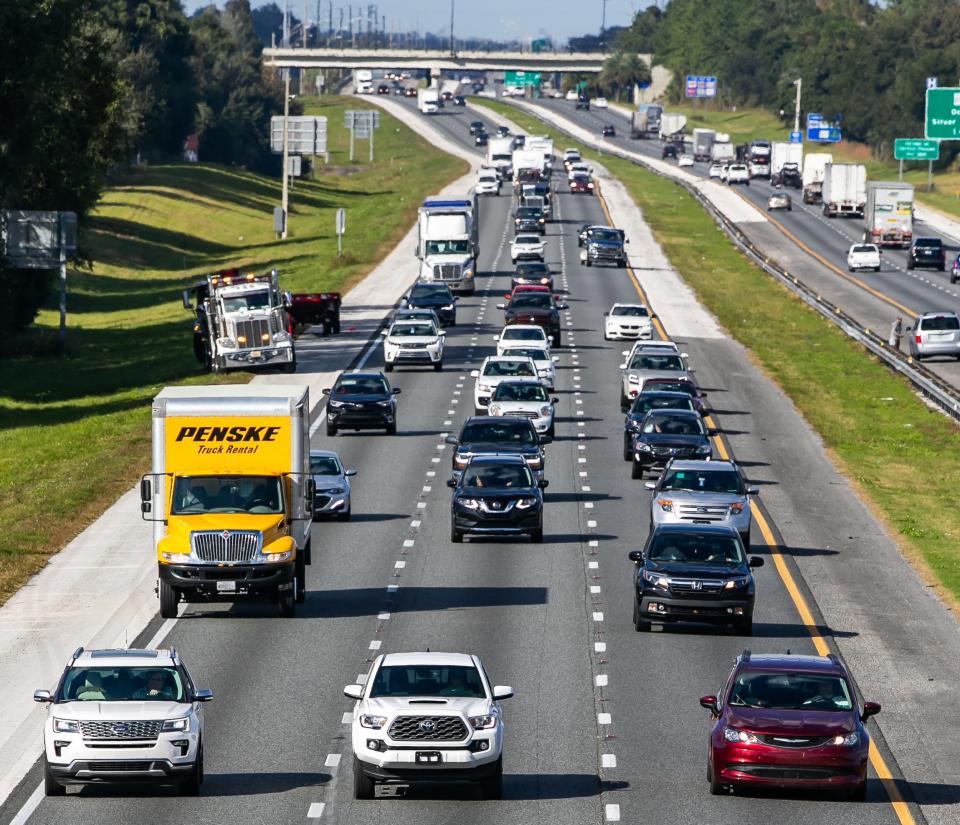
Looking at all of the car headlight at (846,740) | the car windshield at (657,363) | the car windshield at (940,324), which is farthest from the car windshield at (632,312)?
the car headlight at (846,740)

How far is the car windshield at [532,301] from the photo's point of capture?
263ft

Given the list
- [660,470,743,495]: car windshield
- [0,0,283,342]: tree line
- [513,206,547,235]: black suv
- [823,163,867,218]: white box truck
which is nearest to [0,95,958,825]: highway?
[660,470,743,495]: car windshield

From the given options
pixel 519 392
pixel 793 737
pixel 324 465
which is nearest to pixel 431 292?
pixel 519 392

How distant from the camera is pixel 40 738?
2581 cm

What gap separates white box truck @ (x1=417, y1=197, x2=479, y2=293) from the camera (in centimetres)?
9406

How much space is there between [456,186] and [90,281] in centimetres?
5017

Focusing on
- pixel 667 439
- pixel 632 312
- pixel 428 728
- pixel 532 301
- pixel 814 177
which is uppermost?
pixel 814 177

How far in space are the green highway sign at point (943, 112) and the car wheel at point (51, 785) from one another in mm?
72345

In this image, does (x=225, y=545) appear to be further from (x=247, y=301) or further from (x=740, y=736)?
(x=247, y=301)

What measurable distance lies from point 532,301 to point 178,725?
5954cm

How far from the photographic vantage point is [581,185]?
15400 cm

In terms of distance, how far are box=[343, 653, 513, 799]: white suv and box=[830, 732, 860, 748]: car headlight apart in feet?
12.2

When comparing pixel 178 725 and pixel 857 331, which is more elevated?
pixel 178 725

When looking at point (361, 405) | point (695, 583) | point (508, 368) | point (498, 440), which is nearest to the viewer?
point (695, 583)
